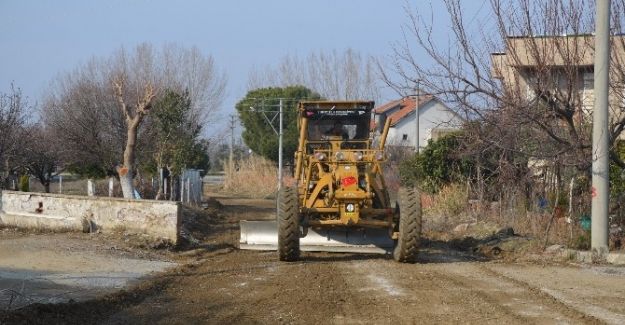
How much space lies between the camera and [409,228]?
1506 cm

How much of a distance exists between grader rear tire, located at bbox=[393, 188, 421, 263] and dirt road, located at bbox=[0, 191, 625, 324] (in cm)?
23

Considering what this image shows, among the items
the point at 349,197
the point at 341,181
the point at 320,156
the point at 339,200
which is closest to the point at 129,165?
the point at 320,156

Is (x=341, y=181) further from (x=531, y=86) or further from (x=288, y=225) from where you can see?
(x=531, y=86)

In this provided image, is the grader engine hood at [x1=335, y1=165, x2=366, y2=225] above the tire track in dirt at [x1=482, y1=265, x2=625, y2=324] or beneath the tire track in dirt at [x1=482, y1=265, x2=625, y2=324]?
above

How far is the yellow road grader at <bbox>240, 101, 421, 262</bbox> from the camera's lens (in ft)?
49.9

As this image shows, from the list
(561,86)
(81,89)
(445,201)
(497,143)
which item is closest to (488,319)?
(497,143)

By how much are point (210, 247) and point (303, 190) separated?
3.15 m

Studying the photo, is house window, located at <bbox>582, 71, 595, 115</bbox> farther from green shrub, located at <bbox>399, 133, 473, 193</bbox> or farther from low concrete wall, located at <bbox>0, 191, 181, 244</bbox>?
low concrete wall, located at <bbox>0, 191, 181, 244</bbox>

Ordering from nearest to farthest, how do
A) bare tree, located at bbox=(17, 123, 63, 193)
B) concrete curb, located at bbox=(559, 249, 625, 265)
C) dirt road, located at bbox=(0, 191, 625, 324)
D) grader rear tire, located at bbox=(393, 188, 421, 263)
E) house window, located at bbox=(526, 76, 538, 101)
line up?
dirt road, located at bbox=(0, 191, 625, 324)
grader rear tire, located at bbox=(393, 188, 421, 263)
concrete curb, located at bbox=(559, 249, 625, 265)
house window, located at bbox=(526, 76, 538, 101)
bare tree, located at bbox=(17, 123, 63, 193)

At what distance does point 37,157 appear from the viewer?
99.9 feet

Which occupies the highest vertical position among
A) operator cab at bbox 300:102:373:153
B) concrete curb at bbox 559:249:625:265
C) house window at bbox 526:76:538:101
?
house window at bbox 526:76:538:101

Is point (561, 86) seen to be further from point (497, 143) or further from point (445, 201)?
point (445, 201)

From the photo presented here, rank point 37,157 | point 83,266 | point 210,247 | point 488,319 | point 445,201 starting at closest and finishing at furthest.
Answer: point 488,319, point 83,266, point 210,247, point 445,201, point 37,157

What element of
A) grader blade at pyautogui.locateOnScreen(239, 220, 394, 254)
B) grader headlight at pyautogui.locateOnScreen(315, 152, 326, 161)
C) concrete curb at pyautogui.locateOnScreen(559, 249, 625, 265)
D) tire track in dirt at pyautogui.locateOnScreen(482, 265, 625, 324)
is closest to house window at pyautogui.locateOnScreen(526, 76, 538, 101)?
concrete curb at pyautogui.locateOnScreen(559, 249, 625, 265)
